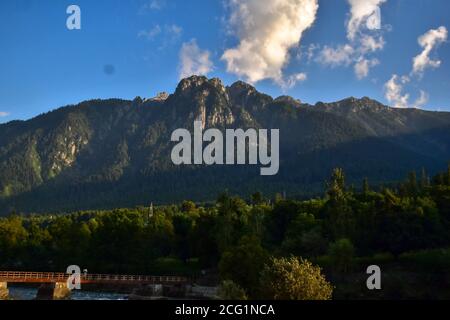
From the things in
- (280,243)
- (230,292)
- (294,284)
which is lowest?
(230,292)

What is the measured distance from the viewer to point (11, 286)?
125 meters

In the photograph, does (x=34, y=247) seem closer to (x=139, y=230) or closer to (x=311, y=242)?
(x=139, y=230)

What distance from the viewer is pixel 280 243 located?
427 ft

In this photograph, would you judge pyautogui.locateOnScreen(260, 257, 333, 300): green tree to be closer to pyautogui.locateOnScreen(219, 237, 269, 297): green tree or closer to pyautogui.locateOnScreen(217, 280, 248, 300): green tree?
pyautogui.locateOnScreen(217, 280, 248, 300): green tree

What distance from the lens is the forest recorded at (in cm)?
9162

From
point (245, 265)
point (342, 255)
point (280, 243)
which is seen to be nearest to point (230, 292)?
point (245, 265)

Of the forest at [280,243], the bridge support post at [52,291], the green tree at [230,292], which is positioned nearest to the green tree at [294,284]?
the green tree at [230,292]

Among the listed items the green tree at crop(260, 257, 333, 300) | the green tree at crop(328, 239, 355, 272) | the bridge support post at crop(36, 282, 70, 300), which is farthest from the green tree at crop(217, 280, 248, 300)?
the green tree at crop(328, 239, 355, 272)

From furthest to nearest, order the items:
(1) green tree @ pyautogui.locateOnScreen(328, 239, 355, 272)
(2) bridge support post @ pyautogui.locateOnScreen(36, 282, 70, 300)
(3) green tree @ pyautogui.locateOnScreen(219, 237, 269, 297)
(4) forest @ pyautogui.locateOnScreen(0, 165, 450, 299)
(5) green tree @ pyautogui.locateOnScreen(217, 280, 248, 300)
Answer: (1) green tree @ pyautogui.locateOnScreen(328, 239, 355, 272)
(4) forest @ pyautogui.locateOnScreen(0, 165, 450, 299)
(2) bridge support post @ pyautogui.locateOnScreen(36, 282, 70, 300)
(3) green tree @ pyautogui.locateOnScreen(219, 237, 269, 297)
(5) green tree @ pyautogui.locateOnScreen(217, 280, 248, 300)

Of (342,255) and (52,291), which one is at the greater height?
(342,255)

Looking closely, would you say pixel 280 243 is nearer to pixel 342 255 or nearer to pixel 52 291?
pixel 342 255

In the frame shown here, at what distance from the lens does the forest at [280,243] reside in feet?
301

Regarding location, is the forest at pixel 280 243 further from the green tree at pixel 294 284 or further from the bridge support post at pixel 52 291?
the bridge support post at pixel 52 291
